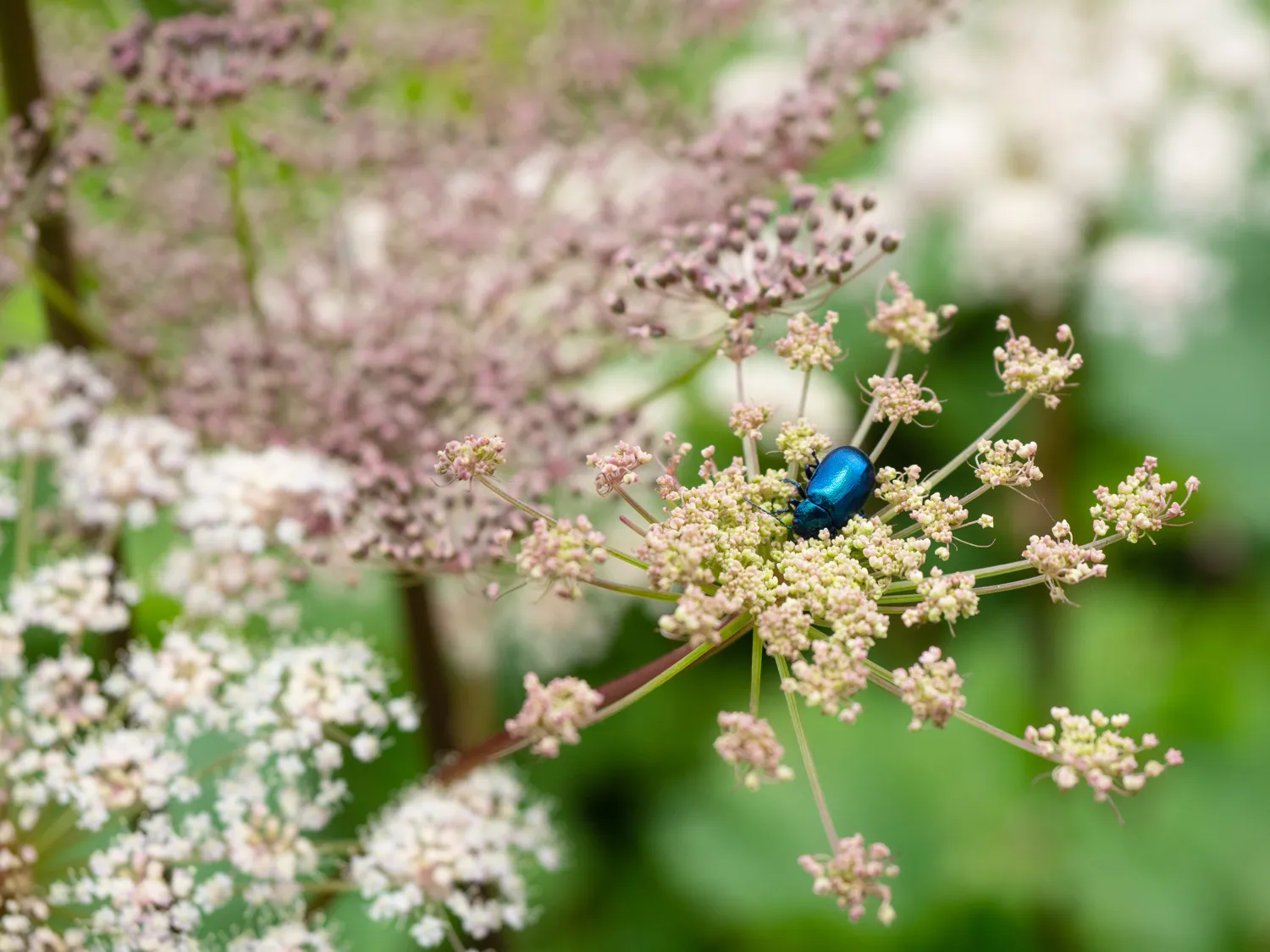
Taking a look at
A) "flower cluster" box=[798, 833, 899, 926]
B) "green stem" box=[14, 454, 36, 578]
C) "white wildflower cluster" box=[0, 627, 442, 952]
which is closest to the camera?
"flower cluster" box=[798, 833, 899, 926]

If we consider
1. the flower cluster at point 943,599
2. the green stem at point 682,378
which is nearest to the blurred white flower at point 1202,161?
the green stem at point 682,378

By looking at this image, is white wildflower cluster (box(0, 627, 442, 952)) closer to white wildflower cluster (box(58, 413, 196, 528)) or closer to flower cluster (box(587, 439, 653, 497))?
white wildflower cluster (box(58, 413, 196, 528))

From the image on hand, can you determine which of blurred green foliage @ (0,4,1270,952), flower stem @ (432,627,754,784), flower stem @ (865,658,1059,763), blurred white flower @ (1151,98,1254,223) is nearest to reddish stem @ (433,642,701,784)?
flower stem @ (432,627,754,784)

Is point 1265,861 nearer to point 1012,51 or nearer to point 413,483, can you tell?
point 1012,51

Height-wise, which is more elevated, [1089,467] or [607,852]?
[1089,467]

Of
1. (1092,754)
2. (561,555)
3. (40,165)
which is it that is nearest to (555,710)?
(561,555)

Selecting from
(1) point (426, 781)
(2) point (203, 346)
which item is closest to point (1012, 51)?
(2) point (203, 346)
